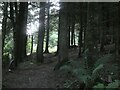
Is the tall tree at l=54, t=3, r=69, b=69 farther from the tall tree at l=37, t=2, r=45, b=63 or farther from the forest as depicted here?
the tall tree at l=37, t=2, r=45, b=63

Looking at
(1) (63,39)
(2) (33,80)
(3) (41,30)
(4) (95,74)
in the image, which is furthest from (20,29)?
(4) (95,74)

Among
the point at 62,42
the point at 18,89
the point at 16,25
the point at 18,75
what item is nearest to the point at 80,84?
the point at 18,89

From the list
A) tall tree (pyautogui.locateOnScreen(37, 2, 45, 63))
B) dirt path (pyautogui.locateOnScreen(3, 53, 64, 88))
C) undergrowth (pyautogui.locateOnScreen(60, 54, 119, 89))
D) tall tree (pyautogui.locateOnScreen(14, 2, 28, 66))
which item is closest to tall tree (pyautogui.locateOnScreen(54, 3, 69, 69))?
dirt path (pyautogui.locateOnScreen(3, 53, 64, 88))

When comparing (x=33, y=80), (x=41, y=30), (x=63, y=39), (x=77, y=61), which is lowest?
(x=33, y=80)

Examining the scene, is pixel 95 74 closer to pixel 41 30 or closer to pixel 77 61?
pixel 77 61

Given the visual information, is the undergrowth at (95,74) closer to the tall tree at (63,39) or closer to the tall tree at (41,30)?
the tall tree at (63,39)

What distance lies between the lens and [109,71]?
948cm

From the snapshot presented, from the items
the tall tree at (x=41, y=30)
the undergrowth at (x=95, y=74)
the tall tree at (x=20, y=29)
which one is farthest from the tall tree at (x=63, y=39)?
the tall tree at (x=20, y=29)

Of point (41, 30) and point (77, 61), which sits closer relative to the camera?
point (77, 61)

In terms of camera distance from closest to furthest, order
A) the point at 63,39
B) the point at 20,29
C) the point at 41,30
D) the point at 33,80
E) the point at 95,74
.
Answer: the point at 95,74 < the point at 33,80 < the point at 63,39 < the point at 41,30 < the point at 20,29

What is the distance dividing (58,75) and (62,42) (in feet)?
6.28

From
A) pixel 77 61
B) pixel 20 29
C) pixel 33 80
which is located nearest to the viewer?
pixel 77 61

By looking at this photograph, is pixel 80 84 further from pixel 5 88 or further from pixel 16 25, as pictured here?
pixel 16 25

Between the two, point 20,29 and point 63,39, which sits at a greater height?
point 20,29
